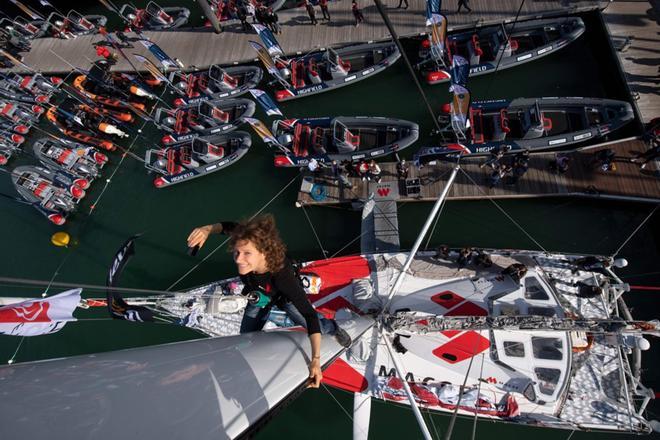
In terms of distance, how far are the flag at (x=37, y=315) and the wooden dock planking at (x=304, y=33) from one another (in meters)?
18.9

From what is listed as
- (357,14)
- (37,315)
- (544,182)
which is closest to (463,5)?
(357,14)

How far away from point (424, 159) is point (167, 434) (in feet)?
52.8

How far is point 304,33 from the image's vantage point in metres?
22.2

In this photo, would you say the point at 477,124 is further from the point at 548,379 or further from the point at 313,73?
the point at 548,379

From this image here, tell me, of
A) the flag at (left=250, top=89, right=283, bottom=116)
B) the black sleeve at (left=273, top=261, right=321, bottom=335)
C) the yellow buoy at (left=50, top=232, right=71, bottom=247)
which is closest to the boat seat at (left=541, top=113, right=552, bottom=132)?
the flag at (left=250, top=89, right=283, bottom=116)

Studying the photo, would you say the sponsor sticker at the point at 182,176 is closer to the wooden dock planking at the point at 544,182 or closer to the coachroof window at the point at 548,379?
the wooden dock planking at the point at 544,182

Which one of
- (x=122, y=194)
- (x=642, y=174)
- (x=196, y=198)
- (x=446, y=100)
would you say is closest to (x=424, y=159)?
(x=446, y=100)

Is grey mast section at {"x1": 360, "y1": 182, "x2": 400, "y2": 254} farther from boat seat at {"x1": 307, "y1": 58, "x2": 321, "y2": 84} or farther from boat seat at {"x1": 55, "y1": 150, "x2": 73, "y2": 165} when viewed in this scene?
boat seat at {"x1": 55, "y1": 150, "x2": 73, "y2": 165}

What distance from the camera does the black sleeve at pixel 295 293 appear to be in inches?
206

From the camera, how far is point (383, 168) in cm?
1759

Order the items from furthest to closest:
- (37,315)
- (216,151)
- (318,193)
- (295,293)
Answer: (216,151) → (318,193) → (37,315) → (295,293)

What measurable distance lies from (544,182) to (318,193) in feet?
35.1

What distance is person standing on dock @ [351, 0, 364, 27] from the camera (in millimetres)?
20578

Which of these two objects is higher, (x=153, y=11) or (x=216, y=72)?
(x=153, y=11)
